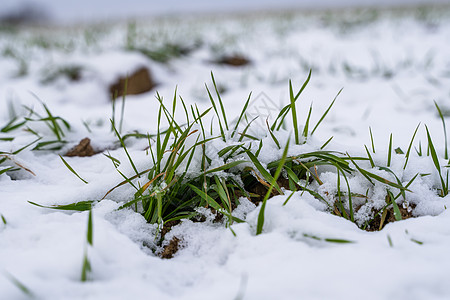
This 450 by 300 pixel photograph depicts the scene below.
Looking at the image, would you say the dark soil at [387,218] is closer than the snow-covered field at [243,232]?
No

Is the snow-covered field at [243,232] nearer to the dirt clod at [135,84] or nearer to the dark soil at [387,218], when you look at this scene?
the dark soil at [387,218]

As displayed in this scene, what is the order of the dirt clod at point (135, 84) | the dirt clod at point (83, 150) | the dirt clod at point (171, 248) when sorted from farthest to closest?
the dirt clod at point (135, 84) → the dirt clod at point (83, 150) → the dirt clod at point (171, 248)

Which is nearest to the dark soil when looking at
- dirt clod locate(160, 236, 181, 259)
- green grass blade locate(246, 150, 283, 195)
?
green grass blade locate(246, 150, 283, 195)

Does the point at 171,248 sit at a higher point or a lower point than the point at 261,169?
lower

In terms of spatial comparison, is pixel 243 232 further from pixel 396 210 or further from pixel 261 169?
pixel 396 210

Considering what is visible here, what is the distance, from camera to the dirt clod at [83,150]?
1.42 m

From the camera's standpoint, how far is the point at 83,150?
142 centimetres

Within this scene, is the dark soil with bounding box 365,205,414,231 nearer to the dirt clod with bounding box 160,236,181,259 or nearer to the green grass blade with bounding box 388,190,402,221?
the green grass blade with bounding box 388,190,402,221

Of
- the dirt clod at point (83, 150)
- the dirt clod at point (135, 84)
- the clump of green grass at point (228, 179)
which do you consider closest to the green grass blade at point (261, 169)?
the clump of green grass at point (228, 179)

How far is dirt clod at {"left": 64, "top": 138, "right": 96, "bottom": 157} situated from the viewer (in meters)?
1.42

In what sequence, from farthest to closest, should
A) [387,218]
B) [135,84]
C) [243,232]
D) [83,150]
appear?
[135,84], [83,150], [387,218], [243,232]

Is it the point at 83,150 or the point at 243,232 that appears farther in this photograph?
the point at 83,150

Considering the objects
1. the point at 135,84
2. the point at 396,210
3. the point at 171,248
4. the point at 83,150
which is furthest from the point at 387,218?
the point at 135,84

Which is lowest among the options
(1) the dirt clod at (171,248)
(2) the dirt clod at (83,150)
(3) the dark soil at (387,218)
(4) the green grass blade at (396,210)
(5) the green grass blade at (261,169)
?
(1) the dirt clod at (171,248)
